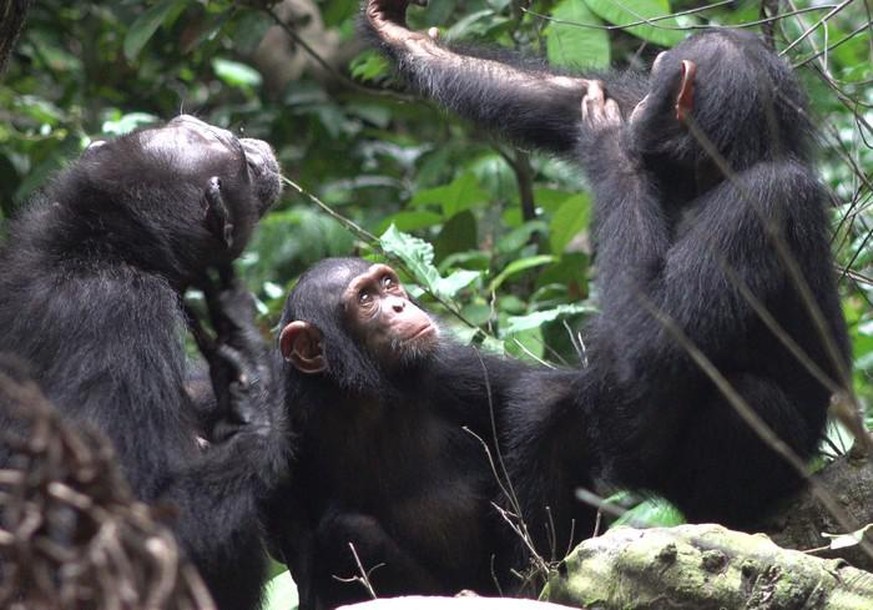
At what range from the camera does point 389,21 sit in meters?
6.70

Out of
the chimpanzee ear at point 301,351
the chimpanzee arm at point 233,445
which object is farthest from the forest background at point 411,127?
the chimpanzee arm at point 233,445

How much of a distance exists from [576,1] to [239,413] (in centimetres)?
314

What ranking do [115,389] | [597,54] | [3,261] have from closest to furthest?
1. [115,389]
2. [3,261]
3. [597,54]

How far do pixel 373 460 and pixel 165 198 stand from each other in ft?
4.25

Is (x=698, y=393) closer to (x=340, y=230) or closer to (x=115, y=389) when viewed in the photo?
(x=115, y=389)

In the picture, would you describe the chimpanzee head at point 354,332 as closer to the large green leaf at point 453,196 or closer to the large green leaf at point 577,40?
the large green leaf at point 577,40

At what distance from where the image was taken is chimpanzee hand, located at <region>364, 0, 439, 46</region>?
21.9 feet

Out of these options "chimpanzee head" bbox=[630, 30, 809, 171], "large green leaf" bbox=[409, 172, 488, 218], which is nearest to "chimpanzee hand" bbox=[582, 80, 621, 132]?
"chimpanzee head" bbox=[630, 30, 809, 171]

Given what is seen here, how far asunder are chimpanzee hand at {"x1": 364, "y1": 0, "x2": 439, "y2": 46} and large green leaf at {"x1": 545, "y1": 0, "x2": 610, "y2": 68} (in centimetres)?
76

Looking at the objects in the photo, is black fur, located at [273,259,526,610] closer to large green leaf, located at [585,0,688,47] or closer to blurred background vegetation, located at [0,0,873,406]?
blurred background vegetation, located at [0,0,873,406]

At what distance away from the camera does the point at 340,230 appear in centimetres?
903

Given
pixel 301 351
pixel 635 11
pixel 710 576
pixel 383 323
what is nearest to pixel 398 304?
pixel 383 323

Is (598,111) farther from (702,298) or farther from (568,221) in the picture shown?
(568,221)

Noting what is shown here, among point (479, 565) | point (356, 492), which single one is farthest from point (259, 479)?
point (479, 565)
